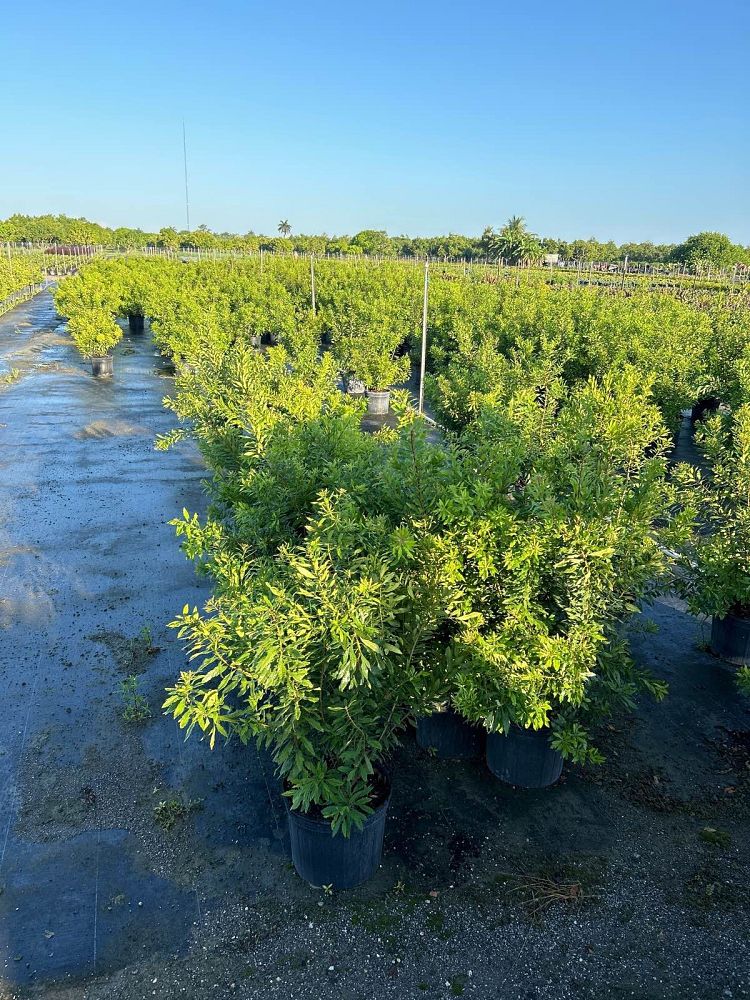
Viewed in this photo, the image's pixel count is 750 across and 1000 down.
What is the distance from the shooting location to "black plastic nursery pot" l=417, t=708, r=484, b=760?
16.4 feet

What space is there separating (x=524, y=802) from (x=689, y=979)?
1383 millimetres

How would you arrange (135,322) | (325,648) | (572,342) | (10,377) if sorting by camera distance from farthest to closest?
(135,322) → (10,377) → (572,342) → (325,648)

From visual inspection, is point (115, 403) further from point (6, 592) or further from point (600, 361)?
point (600, 361)

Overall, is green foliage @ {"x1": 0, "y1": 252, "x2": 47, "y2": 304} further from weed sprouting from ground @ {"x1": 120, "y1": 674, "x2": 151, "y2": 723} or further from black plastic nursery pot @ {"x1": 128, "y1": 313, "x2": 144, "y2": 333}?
weed sprouting from ground @ {"x1": 120, "y1": 674, "x2": 151, "y2": 723}

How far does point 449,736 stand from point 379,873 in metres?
1.19

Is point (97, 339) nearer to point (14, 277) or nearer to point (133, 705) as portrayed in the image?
point (133, 705)

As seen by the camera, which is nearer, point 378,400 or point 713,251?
point 378,400

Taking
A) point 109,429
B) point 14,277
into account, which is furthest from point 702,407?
point 14,277

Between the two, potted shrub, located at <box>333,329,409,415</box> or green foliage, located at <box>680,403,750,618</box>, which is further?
potted shrub, located at <box>333,329,409,415</box>

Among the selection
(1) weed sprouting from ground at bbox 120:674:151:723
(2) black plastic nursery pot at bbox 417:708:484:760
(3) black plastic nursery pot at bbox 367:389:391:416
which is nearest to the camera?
(2) black plastic nursery pot at bbox 417:708:484:760

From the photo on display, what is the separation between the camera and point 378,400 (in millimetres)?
15531

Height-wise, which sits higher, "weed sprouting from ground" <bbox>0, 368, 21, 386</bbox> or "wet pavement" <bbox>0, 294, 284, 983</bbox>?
"weed sprouting from ground" <bbox>0, 368, 21, 386</bbox>

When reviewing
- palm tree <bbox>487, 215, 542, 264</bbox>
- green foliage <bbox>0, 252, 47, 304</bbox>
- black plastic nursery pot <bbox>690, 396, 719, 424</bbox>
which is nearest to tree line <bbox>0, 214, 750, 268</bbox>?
palm tree <bbox>487, 215, 542, 264</bbox>

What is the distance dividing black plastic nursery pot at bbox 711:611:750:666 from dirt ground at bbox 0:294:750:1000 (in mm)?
158
